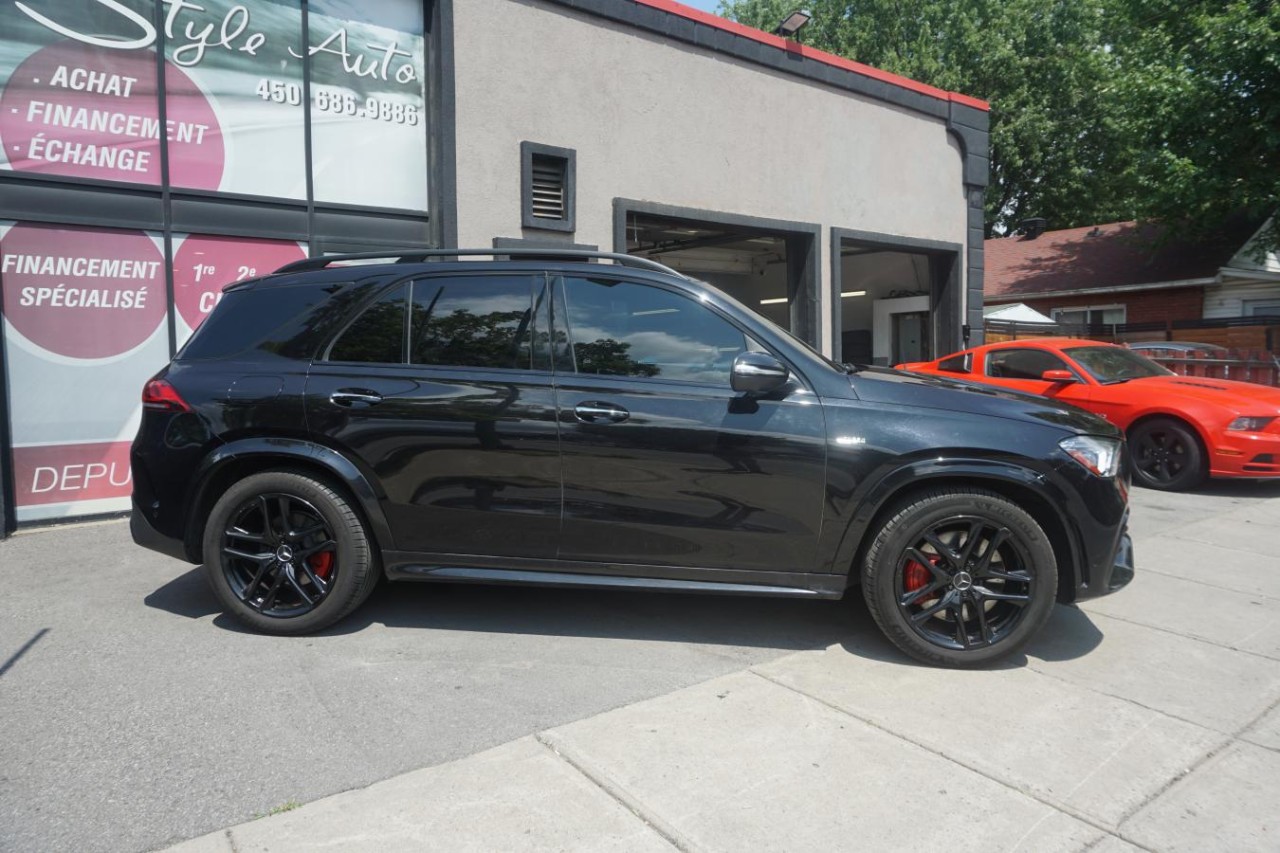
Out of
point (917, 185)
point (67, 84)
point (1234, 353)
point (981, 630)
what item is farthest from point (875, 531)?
point (1234, 353)

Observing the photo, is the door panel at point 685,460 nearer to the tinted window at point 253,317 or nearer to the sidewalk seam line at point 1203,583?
the tinted window at point 253,317

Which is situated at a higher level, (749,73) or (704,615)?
(749,73)

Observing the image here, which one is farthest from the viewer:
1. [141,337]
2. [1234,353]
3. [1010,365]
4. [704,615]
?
[1234,353]

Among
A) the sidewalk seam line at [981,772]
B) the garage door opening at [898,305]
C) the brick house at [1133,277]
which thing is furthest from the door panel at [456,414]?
the brick house at [1133,277]

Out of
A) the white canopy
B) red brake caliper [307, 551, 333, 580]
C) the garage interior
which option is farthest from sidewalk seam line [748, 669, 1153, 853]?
the white canopy

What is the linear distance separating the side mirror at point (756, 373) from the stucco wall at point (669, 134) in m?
5.36

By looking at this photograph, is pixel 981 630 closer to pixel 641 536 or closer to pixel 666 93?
pixel 641 536

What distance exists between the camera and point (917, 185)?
12359 mm

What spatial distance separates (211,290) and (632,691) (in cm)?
578

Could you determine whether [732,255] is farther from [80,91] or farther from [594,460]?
[594,460]

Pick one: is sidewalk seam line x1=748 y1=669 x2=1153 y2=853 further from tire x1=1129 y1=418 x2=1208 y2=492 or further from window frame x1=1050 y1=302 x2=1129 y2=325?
window frame x1=1050 y1=302 x2=1129 y2=325

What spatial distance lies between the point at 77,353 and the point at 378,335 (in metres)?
4.16

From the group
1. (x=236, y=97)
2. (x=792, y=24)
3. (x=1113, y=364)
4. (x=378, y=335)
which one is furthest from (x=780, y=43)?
(x=378, y=335)

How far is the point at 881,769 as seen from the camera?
2818 mm
